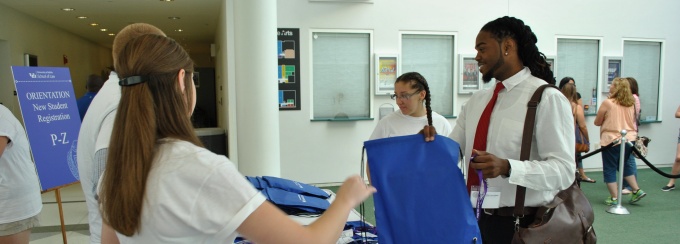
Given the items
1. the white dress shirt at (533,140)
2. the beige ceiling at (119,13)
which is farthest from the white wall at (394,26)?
the white dress shirt at (533,140)

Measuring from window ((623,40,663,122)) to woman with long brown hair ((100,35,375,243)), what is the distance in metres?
8.38

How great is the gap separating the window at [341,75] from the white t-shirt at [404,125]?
357 centimetres

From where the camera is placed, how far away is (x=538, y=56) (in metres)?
1.83

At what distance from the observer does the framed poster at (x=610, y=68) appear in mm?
7641

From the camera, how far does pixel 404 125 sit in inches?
121

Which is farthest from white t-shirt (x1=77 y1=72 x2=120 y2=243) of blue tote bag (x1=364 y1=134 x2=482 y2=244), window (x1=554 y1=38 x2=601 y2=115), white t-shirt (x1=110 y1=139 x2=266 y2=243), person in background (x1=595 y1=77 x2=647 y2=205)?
window (x1=554 y1=38 x2=601 y2=115)

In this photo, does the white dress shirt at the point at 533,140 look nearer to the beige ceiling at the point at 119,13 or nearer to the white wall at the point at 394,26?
the white wall at the point at 394,26

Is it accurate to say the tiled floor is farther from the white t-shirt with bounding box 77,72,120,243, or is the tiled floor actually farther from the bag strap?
the bag strap

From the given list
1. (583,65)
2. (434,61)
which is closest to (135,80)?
(434,61)

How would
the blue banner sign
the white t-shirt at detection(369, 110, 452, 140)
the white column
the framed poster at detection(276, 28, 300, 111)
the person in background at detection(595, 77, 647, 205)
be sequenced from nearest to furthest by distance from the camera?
the white t-shirt at detection(369, 110, 452, 140), the blue banner sign, the white column, the person in background at detection(595, 77, 647, 205), the framed poster at detection(276, 28, 300, 111)

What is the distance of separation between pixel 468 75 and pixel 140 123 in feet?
21.5

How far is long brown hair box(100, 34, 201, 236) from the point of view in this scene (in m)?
0.99

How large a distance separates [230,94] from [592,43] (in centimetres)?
572

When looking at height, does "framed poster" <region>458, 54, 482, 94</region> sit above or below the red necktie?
above
